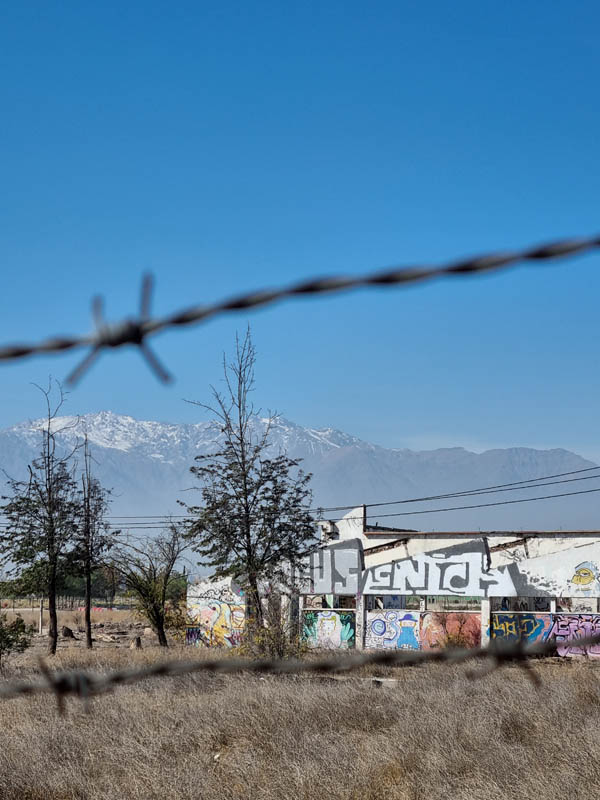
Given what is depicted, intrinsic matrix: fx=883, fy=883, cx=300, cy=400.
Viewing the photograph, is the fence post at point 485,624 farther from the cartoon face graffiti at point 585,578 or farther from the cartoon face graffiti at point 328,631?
the cartoon face graffiti at point 328,631

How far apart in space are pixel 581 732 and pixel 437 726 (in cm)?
175

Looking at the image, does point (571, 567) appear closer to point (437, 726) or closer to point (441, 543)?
point (441, 543)

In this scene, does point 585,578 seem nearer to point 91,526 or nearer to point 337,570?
point 337,570

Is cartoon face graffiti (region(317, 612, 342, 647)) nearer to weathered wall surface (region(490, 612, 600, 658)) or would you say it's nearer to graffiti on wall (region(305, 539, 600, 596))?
graffiti on wall (region(305, 539, 600, 596))

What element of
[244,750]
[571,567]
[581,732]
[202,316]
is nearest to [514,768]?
[581,732]

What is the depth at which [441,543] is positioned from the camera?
131 feet

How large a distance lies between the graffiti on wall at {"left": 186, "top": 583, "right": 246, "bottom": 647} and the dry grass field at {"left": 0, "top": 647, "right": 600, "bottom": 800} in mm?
22005

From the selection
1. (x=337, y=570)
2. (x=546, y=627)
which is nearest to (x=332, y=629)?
(x=337, y=570)

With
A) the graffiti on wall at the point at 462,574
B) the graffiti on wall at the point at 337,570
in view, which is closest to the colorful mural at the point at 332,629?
the graffiti on wall at the point at 462,574

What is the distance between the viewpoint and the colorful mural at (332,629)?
3161cm

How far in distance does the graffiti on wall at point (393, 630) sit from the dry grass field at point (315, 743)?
16231mm

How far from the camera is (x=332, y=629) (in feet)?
105

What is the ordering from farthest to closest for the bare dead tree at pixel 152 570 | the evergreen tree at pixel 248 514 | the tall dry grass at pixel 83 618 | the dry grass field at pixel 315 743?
the tall dry grass at pixel 83 618 < the bare dead tree at pixel 152 570 < the evergreen tree at pixel 248 514 < the dry grass field at pixel 315 743

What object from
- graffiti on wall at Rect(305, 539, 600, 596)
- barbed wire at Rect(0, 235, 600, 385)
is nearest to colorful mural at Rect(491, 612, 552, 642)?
graffiti on wall at Rect(305, 539, 600, 596)
